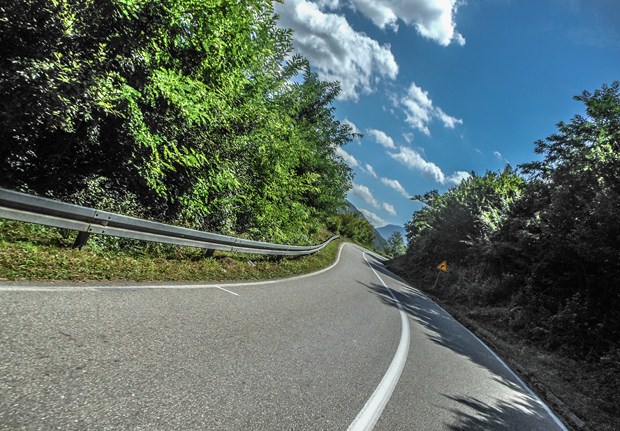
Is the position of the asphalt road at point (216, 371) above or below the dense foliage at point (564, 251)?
below

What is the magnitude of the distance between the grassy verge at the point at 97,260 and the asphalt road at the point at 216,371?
0.47 meters

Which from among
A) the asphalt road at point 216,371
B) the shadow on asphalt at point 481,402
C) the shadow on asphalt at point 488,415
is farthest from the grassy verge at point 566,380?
the shadow on asphalt at point 488,415

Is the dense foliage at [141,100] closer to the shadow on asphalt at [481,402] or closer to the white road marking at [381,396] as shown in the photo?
the white road marking at [381,396]

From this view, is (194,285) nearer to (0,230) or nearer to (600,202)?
(0,230)

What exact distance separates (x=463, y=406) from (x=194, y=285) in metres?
5.22

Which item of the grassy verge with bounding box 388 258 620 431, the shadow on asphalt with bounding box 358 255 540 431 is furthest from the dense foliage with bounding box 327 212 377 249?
the shadow on asphalt with bounding box 358 255 540 431

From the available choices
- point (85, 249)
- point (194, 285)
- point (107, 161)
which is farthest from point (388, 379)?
point (107, 161)

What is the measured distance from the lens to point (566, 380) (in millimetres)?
8781

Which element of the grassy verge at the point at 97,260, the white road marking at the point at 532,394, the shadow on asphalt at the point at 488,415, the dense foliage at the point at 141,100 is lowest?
the grassy verge at the point at 97,260

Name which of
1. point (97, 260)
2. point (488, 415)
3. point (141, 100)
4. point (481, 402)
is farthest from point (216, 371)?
point (141, 100)

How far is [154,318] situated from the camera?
4.32 metres

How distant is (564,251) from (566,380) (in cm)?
660

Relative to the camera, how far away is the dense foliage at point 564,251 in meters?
11.0

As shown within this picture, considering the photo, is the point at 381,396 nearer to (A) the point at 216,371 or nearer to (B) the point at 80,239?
(A) the point at 216,371
